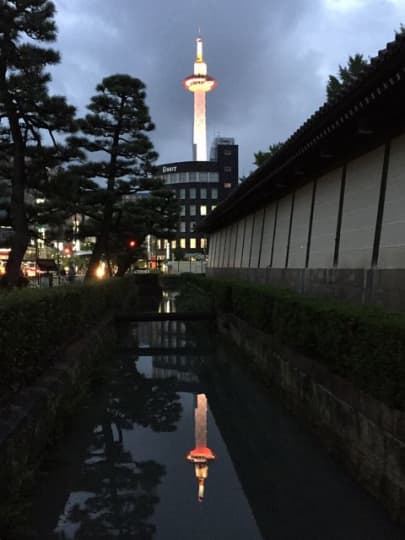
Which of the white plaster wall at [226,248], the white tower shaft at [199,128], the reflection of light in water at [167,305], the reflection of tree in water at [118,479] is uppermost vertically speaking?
the white tower shaft at [199,128]

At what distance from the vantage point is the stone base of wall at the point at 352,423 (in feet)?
13.4

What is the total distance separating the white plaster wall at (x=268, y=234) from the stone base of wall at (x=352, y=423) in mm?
7260

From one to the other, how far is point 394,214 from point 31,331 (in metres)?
5.49

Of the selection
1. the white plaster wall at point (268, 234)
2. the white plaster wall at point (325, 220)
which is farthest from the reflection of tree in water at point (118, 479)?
the white plaster wall at point (268, 234)

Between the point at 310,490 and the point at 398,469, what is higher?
the point at 398,469

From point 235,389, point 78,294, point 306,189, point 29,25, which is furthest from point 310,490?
point 29,25

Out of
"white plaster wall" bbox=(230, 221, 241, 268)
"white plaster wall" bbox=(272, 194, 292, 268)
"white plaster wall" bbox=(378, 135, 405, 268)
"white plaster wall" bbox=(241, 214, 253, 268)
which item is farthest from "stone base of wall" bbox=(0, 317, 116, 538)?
"white plaster wall" bbox=(230, 221, 241, 268)

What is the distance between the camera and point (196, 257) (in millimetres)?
94188

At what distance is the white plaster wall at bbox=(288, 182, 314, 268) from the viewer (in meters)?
11.7

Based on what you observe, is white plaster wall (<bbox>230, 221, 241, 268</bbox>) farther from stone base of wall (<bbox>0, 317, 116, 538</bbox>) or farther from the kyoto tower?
the kyoto tower

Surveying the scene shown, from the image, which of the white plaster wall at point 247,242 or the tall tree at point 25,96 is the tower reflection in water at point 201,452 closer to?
the tall tree at point 25,96

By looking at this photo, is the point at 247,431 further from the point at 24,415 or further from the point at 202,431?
the point at 24,415

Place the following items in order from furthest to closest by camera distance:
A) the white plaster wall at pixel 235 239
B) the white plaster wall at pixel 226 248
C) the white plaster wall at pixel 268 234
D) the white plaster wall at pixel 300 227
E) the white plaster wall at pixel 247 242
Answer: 1. the white plaster wall at pixel 226 248
2. the white plaster wall at pixel 235 239
3. the white plaster wall at pixel 247 242
4. the white plaster wall at pixel 268 234
5. the white plaster wall at pixel 300 227

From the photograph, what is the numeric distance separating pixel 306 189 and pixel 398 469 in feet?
28.7
